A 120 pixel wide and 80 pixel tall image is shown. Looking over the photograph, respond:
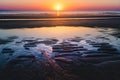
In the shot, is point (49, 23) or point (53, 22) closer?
point (49, 23)

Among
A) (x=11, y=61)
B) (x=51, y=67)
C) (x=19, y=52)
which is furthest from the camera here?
(x=19, y=52)

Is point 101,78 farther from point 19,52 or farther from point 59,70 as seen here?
point 19,52

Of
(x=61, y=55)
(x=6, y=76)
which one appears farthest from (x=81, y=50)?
(x=6, y=76)

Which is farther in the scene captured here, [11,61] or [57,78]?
[11,61]

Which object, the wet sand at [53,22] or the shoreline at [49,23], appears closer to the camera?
the shoreline at [49,23]

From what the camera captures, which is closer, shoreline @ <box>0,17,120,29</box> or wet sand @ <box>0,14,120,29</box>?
shoreline @ <box>0,17,120,29</box>

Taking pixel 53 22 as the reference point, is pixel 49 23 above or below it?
below

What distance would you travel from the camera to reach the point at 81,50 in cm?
1545

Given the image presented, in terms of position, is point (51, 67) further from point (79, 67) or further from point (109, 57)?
point (109, 57)

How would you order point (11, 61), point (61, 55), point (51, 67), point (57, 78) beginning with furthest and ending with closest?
point (61, 55) < point (11, 61) < point (51, 67) < point (57, 78)

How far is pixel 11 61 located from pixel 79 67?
4575mm

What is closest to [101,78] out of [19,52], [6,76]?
[6,76]

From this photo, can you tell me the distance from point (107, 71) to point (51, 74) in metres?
3.16

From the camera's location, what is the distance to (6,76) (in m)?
10.1
